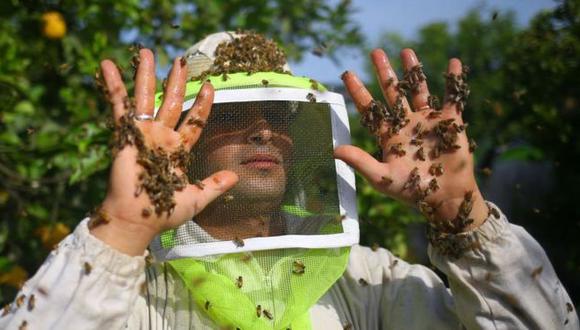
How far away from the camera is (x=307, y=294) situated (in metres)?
2.13

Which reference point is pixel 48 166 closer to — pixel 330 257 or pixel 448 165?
pixel 330 257

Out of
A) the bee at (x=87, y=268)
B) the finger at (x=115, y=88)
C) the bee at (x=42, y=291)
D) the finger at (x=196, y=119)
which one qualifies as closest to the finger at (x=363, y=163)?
the finger at (x=196, y=119)

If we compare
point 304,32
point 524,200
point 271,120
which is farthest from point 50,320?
point 524,200

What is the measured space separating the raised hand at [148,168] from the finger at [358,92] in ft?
1.52

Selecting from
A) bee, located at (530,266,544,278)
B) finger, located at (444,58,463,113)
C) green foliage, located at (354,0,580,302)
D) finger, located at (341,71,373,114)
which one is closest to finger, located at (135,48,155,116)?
finger, located at (341,71,373,114)

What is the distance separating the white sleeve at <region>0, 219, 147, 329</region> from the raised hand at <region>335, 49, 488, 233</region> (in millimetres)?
769

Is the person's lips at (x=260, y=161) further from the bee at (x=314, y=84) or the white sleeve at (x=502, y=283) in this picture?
the white sleeve at (x=502, y=283)

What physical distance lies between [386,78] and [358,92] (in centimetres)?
10

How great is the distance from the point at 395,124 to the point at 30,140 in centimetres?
203

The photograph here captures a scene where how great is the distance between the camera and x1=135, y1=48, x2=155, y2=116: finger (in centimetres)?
200

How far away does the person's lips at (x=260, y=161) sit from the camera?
2.22 metres

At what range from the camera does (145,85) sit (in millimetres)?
2027

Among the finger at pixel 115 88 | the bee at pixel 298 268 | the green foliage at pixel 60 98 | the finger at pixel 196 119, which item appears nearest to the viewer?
the finger at pixel 115 88

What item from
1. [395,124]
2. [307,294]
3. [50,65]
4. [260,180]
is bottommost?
[307,294]
